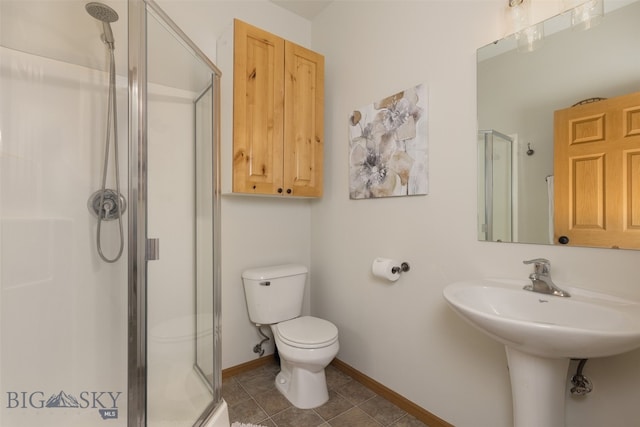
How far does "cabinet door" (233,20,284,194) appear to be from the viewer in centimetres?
173

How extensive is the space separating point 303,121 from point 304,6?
940mm

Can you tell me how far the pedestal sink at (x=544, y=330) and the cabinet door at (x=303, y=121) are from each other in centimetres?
117

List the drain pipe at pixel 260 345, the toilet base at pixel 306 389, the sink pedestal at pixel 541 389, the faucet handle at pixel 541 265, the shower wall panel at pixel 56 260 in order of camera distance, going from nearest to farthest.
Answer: the sink pedestal at pixel 541 389
the faucet handle at pixel 541 265
the shower wall panel at pixel 56 260
the toilet base at pixel 306 389
the drain pipe at pixel 260 345

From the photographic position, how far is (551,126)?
3.74 ft

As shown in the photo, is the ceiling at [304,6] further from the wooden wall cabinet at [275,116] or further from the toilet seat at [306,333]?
the toilet seat at [306,333]

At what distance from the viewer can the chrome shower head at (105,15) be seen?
53.6 inches

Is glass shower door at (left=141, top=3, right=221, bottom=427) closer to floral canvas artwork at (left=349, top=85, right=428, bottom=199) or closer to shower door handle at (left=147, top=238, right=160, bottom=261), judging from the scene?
shower door handle at (left=147, top=238, right=160, bottom=261)

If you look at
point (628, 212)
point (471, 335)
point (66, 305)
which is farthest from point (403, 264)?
point (66, 305)

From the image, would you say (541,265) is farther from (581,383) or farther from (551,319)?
(581,383)

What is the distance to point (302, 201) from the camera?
233cm

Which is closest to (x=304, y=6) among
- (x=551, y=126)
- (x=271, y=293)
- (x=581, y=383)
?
(x=551, y=126)

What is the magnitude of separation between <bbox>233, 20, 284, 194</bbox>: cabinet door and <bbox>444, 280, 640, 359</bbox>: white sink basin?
1229mm

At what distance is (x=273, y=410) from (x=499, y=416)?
1.14m

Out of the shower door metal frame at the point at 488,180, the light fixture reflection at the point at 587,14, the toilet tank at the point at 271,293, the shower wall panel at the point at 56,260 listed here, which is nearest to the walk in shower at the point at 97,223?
the shower wall panel at the point at 56,260
